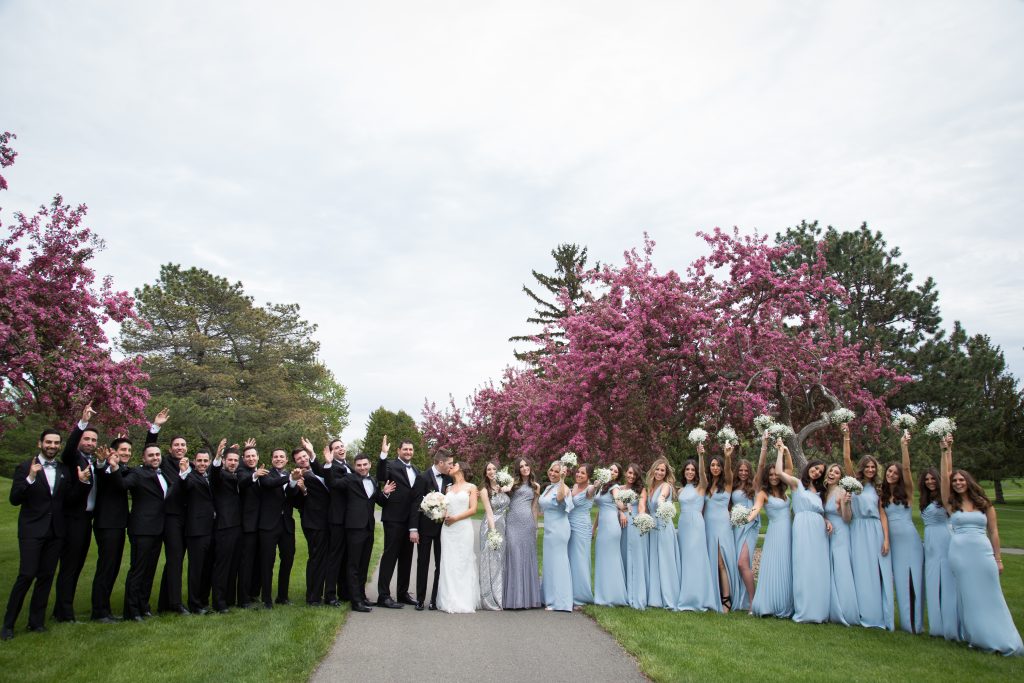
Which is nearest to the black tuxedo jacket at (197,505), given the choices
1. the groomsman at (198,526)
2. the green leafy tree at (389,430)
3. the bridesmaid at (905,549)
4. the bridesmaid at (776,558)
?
the groomsman at (198,526)

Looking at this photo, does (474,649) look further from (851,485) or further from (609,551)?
(851,485)

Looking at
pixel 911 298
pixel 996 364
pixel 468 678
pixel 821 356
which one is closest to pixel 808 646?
pixel 468 678

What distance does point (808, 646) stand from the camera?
8.73m

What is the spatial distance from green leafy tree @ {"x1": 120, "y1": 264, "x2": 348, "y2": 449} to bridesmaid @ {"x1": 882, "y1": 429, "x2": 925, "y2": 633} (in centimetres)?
3175

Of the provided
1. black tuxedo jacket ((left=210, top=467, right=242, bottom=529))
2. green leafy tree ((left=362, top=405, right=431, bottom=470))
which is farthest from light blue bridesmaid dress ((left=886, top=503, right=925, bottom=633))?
green leafy tree ((left=362, top=405, right=431, bottom=470))

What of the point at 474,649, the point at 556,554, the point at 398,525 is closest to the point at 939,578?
the point at 556,554

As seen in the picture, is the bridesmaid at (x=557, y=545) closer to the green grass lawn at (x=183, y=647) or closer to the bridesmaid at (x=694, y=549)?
→ the bridesmaid at (x=694, y=549)

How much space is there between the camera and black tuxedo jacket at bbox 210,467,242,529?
10.6 meters

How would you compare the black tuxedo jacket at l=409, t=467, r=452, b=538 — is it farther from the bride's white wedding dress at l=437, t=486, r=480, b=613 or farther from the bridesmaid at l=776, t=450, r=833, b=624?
the bridesmaid at l=776, t=450, r=833, b=624

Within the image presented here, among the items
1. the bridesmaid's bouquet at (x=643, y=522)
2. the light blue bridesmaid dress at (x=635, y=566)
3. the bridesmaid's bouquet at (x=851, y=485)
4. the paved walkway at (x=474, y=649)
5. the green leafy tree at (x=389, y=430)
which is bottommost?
the paved walkway at (x=474, y=649)

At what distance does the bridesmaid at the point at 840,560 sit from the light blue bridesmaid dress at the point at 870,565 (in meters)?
0.08

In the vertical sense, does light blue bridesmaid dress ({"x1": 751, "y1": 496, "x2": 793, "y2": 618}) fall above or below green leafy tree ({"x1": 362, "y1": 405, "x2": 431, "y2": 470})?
below

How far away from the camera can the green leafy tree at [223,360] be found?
39.0 meters

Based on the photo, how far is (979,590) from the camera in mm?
8891
